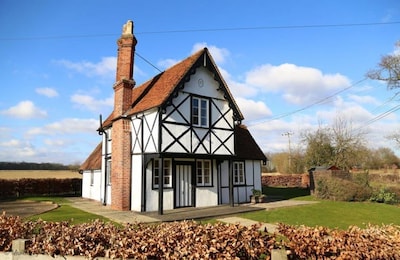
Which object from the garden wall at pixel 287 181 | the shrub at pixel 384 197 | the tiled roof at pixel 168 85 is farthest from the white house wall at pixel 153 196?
the garden wall at pixel 287 181

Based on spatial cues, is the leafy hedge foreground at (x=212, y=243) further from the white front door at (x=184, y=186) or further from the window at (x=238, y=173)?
the window at (x=238, y=173)

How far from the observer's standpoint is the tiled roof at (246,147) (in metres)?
18.8

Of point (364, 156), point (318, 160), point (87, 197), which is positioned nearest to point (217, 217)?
point (87, 197)

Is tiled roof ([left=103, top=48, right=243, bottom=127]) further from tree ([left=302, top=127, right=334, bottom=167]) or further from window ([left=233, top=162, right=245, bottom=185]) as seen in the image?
tree ([left=302, top=127, right=334, bottom=167])

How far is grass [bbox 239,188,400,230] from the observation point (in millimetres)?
11816

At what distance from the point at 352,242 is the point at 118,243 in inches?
133

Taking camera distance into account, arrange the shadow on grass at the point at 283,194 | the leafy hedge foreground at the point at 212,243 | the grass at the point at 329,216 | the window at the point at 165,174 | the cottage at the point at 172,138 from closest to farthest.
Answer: the leafy hedge foreground at the point at 212,243, the grass at the point at 329,216, the cottage at the point at 172,138, the window at the point at 165,174, the shadow on grass at the point at 283,194

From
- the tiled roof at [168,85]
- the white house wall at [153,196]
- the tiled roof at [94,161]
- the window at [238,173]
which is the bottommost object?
the white house wall at [153,196]

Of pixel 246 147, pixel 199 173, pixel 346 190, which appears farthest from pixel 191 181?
pixel 346 190

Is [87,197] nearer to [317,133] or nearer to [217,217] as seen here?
[217,217]

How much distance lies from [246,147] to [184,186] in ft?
20.9

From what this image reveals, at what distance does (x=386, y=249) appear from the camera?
3881mm

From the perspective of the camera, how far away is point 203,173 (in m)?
16.1

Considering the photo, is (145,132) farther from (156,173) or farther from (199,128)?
(199,128)
